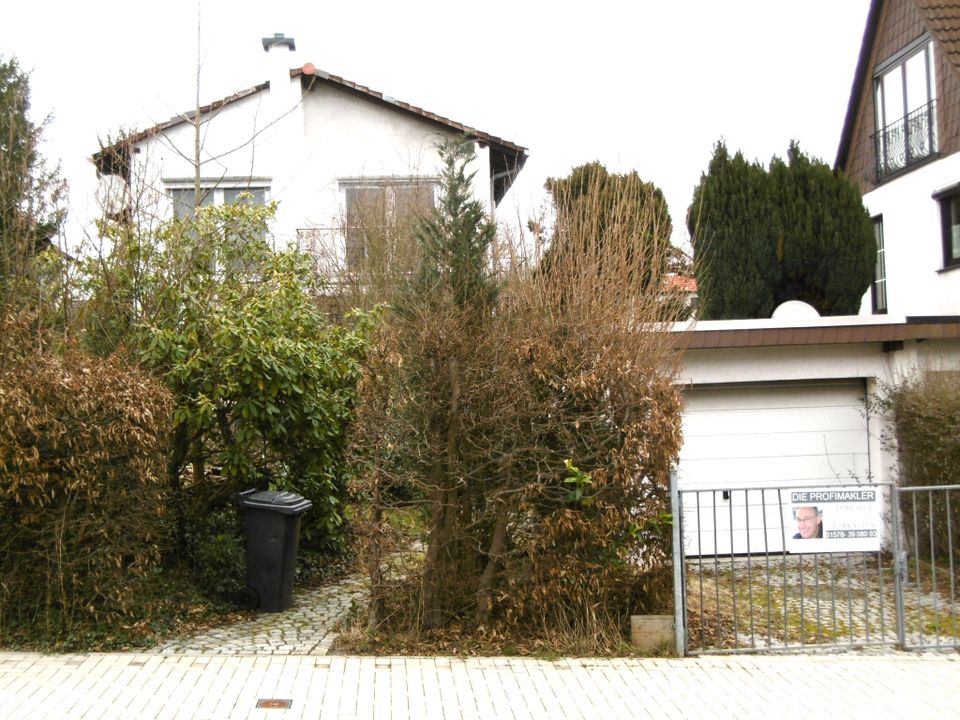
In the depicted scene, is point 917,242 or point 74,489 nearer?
point 74,489

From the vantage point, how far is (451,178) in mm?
8141

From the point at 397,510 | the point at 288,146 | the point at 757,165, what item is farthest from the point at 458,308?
the point at 288,146

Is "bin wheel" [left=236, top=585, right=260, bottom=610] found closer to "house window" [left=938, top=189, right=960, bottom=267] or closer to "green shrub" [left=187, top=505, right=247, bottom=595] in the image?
"green shrub" [left=187, top=505, right=247, bottom=595]

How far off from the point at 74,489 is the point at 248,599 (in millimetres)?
2193

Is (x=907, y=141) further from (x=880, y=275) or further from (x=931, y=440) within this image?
(x=931, y=440)

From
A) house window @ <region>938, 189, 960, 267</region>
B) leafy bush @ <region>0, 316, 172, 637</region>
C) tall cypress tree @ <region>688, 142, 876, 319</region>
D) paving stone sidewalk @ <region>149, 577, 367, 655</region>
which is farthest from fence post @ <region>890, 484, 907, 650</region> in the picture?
house window @ <region>938, 189, 960, 267</region>

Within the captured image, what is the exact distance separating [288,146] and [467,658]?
44.4ft

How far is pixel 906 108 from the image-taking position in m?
19.3

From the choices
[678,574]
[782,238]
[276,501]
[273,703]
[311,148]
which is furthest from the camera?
[311,148]

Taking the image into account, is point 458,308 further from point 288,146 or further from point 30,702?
point 288,146

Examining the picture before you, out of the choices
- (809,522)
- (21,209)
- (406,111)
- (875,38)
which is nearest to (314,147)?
(406,111)

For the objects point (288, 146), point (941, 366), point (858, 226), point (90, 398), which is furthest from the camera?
point (288, 146)

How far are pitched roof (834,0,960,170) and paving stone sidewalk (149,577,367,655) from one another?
1464 cm

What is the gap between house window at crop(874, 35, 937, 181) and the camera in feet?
60.3
